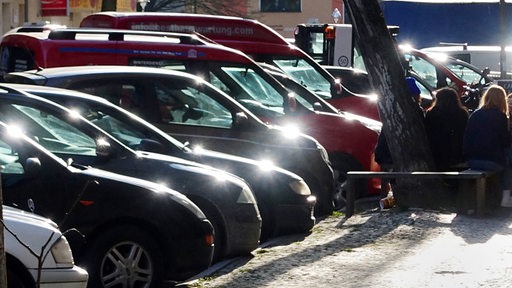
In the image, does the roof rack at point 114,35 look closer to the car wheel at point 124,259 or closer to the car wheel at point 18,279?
the car wheel at point 124,259

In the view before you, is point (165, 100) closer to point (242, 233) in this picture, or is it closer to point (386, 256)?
point (242, 233)

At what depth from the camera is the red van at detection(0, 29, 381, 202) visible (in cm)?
1313

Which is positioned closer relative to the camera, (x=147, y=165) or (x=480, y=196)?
(x=147, y=165)

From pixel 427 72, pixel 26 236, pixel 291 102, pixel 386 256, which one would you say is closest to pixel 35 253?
pixel 26 236

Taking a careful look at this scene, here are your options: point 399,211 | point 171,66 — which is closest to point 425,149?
point 399,211

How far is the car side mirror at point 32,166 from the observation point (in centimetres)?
802

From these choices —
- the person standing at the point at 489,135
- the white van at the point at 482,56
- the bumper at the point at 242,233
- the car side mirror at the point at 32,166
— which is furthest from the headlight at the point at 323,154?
the white van at the point at 482,56

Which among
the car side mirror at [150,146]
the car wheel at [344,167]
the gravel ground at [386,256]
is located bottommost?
the gravel ground at [386,256]

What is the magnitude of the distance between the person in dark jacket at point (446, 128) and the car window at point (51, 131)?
4.99m

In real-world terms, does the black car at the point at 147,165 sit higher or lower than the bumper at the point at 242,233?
higher

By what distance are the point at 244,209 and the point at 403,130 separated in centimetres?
363

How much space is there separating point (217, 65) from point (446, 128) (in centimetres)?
256

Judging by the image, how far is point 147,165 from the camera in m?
9.13

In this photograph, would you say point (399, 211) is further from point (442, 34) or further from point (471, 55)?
point (442, 34)
